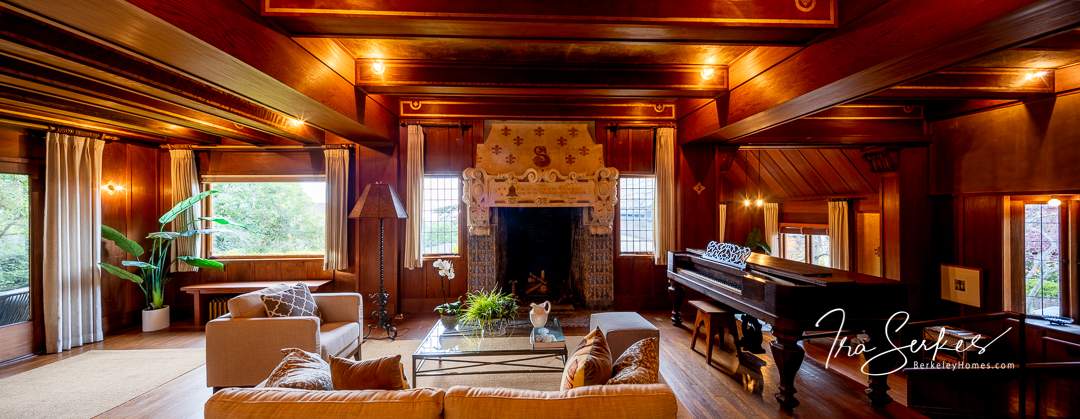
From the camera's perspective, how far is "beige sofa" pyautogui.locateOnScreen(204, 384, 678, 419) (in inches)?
55.2

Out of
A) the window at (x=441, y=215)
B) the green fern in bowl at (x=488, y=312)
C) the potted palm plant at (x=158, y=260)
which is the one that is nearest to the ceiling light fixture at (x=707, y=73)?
the green fern in bowl at (x=488, y=312)

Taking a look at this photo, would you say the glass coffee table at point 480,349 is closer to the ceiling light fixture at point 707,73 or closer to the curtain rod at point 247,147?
the ceiling light fixture at point 707,73

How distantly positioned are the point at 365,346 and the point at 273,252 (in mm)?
2509

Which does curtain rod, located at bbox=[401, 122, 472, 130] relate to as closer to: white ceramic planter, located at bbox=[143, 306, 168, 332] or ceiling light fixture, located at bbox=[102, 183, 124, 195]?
ceiling light fixture, located at bbox=[102, 183, 124, 195]

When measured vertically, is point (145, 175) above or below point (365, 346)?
above

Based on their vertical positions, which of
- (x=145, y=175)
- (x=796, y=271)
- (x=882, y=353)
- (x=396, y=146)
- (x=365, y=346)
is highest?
(x=396, y=146)

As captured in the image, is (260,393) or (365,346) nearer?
(260,393)

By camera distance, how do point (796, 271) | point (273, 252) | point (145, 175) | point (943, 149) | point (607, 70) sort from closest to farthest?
point (796, 271)
point (607, 70)
point (943, 149)
point (145, 175)
point (273, 252)

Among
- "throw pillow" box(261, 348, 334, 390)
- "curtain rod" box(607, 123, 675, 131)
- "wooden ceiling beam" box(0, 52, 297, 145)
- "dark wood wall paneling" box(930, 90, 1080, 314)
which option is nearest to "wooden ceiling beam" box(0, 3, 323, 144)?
"wooden ceiling beam" box(0, 52, 297, 145)

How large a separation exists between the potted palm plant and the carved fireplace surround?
3.17m

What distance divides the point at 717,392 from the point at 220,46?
4.03m

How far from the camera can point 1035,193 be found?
3992mm

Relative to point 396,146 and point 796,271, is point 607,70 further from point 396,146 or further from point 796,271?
point 396,146

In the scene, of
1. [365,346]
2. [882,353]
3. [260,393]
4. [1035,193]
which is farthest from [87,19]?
[1035,193]
